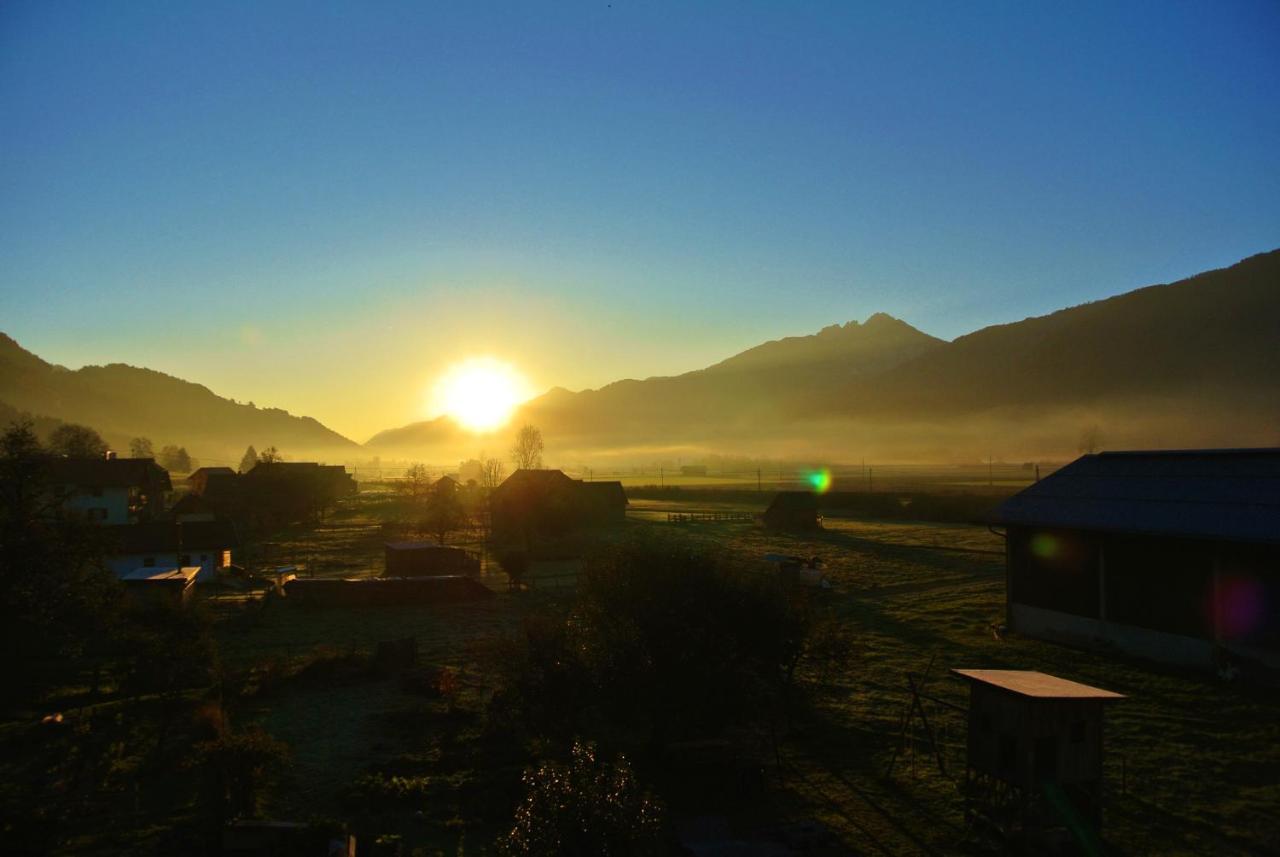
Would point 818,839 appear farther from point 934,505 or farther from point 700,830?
point 934,505

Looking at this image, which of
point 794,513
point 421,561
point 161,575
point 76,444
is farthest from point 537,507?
point 76,444

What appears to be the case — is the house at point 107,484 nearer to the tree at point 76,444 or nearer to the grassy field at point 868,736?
the tree at point 76,444

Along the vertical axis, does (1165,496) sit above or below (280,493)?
above

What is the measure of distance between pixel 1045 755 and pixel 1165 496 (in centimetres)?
1518

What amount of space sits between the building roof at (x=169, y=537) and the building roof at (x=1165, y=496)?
43.7 metres

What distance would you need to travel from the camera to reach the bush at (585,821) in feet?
32.0

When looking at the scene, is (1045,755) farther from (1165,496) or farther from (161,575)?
(161,575)

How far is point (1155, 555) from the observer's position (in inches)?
914

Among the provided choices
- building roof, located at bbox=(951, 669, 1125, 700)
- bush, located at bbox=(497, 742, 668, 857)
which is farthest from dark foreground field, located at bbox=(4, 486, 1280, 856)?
bush, located at bbox=(497, 742, 668, 857)

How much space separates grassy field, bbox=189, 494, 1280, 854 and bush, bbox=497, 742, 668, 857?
467cm

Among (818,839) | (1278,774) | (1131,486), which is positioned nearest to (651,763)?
(818,839)

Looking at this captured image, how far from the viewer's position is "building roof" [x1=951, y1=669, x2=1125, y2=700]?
12672 millimetres

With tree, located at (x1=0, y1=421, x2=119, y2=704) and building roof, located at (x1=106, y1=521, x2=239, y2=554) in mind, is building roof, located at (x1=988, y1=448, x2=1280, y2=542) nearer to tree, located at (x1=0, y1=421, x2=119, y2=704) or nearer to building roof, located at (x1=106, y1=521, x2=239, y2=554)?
tree, located at (x1=0, y1=421, x2=119, y2=704)

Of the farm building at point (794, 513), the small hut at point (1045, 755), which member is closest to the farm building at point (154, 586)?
the small hut at point (1045, 755)
